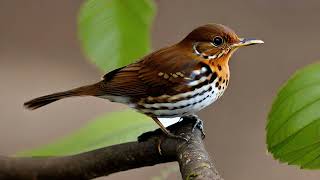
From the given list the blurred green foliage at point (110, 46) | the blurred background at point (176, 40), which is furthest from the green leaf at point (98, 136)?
the blurred background at point (176, 40)

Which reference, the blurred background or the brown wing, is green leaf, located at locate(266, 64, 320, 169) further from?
the blurred background

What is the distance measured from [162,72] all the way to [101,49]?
0.97ft

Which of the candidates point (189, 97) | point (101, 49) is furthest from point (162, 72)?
point (101, 49)

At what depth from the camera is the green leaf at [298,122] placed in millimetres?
810

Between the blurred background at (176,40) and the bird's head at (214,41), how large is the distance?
6.75ft

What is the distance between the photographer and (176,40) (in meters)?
3.93

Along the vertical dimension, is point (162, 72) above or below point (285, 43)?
below

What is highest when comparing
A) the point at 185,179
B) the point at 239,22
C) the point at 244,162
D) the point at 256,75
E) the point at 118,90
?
the point at 239,22

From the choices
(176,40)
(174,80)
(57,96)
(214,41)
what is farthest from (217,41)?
(176,40)

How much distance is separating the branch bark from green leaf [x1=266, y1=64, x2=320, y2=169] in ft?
0.38

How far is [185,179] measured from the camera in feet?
2.55

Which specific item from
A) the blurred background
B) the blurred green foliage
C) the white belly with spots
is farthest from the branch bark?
the blurred background

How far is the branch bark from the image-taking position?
3.34ft

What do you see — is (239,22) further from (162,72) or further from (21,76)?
(162,72)
